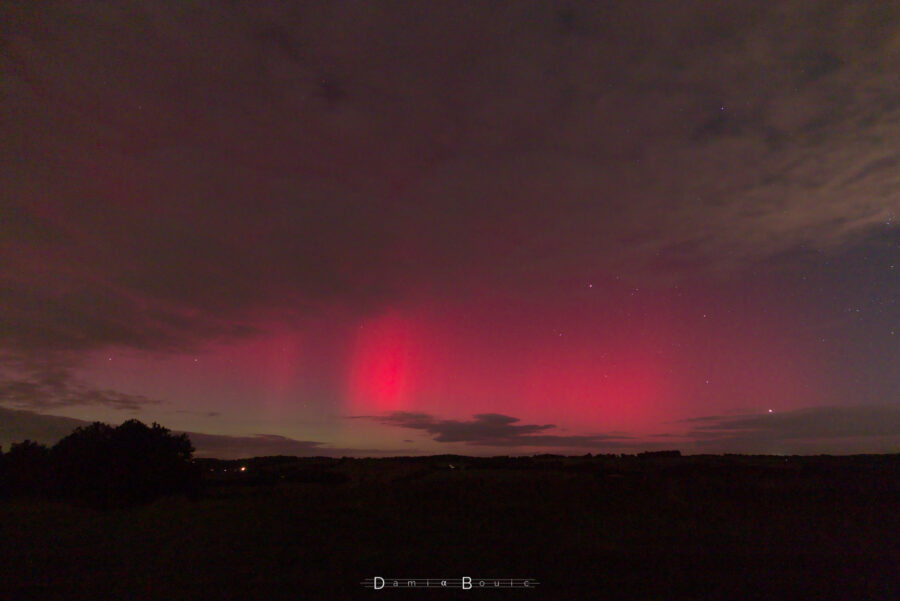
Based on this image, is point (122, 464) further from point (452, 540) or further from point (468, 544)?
point (468, 544)

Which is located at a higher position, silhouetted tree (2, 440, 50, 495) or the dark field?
silhouetted tree (2, 440, 50, 495)

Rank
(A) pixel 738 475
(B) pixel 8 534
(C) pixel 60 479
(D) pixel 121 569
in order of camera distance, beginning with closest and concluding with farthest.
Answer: (D) pixel 121 569 < (B) pixel 8 534 < (C) pixel 60 479 < (A) pixel 738 475

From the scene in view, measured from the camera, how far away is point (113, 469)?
3111 cm

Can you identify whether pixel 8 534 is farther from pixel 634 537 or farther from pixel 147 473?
pixel 634 537

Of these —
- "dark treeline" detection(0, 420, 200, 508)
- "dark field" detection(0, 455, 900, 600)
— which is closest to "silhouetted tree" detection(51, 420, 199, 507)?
"dark treeline" detection(0, 420, 200, 508)

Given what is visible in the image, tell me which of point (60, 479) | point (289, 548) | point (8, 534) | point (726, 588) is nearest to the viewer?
point (726, 588)

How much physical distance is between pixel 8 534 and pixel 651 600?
2222cm

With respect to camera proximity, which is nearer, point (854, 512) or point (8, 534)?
point (8, 534)

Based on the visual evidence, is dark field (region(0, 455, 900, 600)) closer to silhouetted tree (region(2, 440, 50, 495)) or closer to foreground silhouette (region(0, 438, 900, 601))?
foreground silhouette (region(0, 438, 900, 601))

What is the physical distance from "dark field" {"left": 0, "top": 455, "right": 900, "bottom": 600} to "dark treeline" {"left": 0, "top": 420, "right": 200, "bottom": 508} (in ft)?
4.18

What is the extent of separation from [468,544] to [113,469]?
23.0 m

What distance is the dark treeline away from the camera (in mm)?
30719

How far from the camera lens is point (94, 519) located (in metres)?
25.3

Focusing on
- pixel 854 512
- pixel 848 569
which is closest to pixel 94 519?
pixel 848 569
